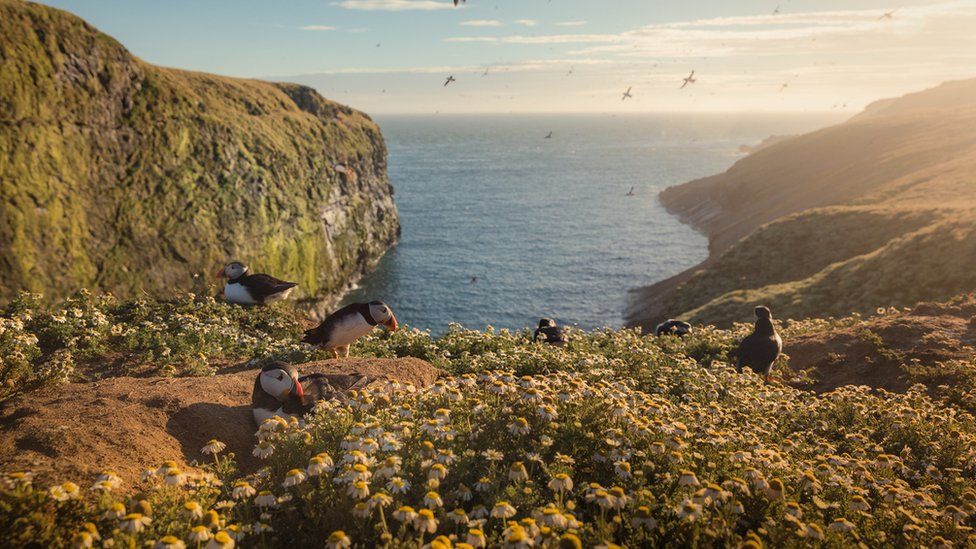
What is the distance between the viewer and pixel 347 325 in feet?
41.6

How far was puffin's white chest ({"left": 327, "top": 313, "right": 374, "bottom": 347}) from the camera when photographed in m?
12.7

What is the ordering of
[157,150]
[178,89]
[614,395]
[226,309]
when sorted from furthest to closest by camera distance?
[178,89] → [157,150] → [226,309] → [614,395]

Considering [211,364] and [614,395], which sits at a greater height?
[614,395]

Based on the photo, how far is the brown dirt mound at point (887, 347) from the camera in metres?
14.8

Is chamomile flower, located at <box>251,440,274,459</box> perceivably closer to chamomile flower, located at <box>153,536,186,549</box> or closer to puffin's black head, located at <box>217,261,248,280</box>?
chamomile flower, located at <box>153,536,186,549</box>

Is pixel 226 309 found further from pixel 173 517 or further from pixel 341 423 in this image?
pixel 173 517

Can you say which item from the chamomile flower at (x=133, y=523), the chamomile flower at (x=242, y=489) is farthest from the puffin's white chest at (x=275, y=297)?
the chamomile flower at (x=133, y=523)

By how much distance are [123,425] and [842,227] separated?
159ft

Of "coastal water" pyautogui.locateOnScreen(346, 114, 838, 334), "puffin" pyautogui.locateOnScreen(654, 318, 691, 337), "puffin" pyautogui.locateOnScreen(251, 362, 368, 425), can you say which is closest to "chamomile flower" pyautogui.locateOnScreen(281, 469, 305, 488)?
"puffin" pyautogui.locateOnScreen(251, 362, 368, 425)

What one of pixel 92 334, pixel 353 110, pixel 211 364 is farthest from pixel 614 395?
pixel 353 110

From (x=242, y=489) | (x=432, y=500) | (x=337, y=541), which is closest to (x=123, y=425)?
(x=242, y=489)

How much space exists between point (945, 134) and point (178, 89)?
285 feet

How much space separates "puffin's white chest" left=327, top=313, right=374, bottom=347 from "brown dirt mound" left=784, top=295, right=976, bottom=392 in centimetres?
1215

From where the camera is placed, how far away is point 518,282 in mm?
64250
